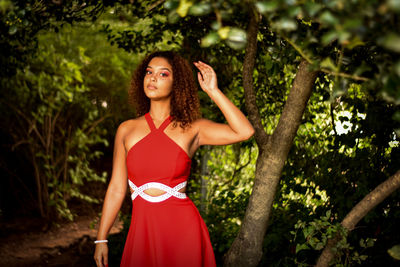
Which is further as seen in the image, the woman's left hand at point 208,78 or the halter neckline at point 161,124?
the halter neckline at point 161,124

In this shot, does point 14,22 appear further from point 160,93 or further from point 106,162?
point 106,162

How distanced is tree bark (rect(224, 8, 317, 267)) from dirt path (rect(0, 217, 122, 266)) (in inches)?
122

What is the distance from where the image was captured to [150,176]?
2256 mm

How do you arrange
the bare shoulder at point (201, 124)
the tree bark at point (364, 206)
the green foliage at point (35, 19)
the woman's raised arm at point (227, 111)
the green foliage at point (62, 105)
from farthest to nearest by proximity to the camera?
the green foliage at point (62, 105), the green foliage at point (35, 19), the bare shoulder at point (201, 124), the woman's raised arm at point (227, 111), the tree bark at point (364, 206)

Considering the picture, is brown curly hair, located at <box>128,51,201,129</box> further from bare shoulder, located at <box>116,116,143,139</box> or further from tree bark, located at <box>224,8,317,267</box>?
tree bark, located at <box>224,8,317,267</box>

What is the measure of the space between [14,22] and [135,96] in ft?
2.86

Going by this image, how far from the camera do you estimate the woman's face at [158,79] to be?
7.79 ft

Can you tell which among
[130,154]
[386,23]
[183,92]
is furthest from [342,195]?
[386,23]

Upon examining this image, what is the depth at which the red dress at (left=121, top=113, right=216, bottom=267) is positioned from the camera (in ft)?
7.27

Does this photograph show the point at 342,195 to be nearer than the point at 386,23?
No

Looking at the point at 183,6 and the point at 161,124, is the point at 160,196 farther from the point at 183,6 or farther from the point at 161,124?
the point at 183,6

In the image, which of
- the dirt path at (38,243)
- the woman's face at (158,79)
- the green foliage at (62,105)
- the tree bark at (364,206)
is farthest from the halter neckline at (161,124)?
the green foliage at (62,105)

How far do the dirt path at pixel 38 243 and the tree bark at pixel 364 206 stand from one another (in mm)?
3643

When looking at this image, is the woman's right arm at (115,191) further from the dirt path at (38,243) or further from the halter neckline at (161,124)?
the dirt path at (38,243)
